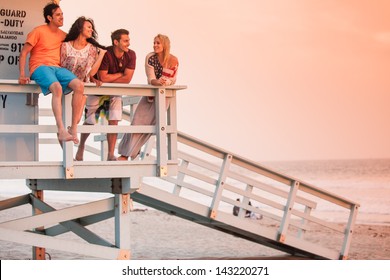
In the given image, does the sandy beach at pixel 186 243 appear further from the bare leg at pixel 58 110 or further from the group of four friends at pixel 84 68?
the bare leg at pixel 58 110

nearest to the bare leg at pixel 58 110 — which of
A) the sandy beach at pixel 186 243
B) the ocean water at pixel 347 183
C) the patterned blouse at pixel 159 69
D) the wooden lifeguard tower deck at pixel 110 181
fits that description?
the wooden lifeguard tower deck at pixel 110 181

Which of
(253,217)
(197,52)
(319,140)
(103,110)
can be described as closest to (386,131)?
(319,140)

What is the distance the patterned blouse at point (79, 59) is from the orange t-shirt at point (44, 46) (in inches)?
2.6

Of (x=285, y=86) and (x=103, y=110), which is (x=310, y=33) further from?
(x=103, y=110)

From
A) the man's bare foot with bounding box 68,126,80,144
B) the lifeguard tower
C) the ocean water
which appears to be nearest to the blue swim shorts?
the lifeguard tower

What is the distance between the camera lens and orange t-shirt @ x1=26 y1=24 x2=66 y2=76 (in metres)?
9.86

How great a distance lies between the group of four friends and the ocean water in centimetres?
2084

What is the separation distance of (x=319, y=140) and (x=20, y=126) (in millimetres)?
32640

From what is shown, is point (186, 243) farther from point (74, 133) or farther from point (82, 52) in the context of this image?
point (74, 133)

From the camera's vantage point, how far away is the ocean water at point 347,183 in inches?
1347

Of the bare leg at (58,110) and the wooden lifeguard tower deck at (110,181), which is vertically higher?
the bare leg at (58,110)

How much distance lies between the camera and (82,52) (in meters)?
9.98

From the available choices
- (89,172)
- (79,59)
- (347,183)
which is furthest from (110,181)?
(347,183)

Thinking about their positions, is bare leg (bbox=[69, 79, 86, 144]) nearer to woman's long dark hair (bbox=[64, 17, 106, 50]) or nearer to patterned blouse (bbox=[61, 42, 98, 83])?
patterned blouse (bbox=[61, 42, 98, 83])
